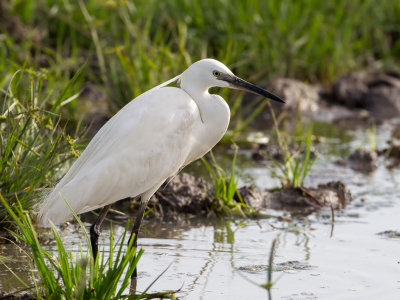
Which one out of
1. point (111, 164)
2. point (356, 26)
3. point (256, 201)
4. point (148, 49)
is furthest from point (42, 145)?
point (356, 26)

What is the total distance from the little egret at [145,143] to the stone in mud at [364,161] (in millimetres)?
3230

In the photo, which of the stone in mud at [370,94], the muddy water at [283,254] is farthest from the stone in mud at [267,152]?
the stone in mud at [370,94]

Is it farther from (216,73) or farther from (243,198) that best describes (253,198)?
(216,73)

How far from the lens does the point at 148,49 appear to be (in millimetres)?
8344

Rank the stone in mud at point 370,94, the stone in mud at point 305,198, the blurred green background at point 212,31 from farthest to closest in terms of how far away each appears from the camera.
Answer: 1. the stone in mud at point 370,94
2. the blurred green background at point 212,31
3. the stone in mud at point 305,198

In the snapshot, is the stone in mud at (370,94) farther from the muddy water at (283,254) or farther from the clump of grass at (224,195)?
the clump of grass at (224,195)

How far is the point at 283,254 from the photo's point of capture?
526 centimetres

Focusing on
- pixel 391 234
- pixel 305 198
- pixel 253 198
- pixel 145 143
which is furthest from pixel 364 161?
pixel 145 143

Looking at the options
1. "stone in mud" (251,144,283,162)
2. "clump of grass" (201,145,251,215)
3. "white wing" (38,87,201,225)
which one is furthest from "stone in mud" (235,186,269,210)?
"white wing" (38,87,201,225)

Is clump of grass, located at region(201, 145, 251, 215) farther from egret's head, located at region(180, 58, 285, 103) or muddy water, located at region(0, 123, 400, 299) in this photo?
egret's head, located at region(180, 58, 285, 103)

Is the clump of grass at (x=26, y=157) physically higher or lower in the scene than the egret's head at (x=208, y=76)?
lower

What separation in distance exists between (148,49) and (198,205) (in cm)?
267

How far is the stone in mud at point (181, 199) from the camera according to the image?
6152 millimetres

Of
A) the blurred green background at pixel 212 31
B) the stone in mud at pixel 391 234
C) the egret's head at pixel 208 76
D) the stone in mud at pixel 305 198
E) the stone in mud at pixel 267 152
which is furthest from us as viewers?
the blurred green background at pixel 212 31
